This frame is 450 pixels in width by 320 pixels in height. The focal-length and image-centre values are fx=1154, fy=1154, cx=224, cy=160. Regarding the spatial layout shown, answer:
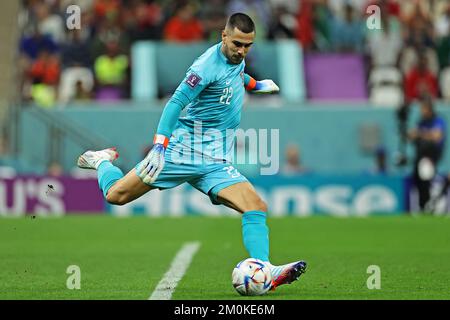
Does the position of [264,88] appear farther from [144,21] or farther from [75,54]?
[144,21]

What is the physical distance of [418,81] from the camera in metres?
23.3

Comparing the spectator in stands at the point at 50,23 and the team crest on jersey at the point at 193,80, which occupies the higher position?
the spectator in stands at the point at 50,23

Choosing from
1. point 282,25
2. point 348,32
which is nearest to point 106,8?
point 282,25

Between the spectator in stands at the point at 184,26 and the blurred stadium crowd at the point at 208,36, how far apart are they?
21 mm

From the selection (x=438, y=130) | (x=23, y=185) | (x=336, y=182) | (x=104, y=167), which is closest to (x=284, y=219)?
(x=336, y=182)

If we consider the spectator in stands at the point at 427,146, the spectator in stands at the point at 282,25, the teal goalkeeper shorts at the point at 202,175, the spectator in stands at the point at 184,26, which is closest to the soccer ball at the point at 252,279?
the teal goalkeeper shorts at the point at 202,175

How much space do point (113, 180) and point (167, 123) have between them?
1215 mm

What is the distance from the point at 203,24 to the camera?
24.4 metres

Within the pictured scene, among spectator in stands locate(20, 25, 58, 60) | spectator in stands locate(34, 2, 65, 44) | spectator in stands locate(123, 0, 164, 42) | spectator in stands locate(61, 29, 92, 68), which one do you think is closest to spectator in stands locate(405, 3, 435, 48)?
spectator in stands locate(123, 0, 164, 42)

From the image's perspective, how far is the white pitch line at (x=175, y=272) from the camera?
9.09 metres

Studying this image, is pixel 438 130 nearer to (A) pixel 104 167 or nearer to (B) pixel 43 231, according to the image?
(B) pixel 43 231

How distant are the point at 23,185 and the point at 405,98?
7810mm

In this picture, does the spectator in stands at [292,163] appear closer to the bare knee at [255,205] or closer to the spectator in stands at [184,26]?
the spectator in stands at [184,26]

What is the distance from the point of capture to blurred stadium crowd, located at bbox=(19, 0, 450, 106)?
2344 centimetres
